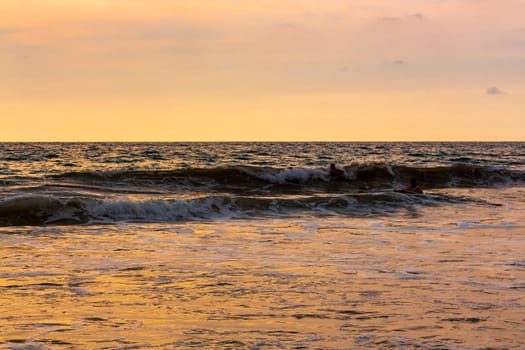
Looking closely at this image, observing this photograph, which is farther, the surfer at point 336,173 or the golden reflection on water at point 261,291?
the surfer at point 336,173

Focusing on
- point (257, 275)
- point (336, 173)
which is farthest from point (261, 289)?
point (336, 173)

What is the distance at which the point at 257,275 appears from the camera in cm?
988

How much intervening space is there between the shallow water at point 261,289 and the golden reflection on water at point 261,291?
0.06 ft

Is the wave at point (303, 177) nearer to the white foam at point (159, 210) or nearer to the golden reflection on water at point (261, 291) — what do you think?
the white foam at point (159, 210)

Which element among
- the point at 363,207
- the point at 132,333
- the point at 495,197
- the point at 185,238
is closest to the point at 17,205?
the point at 185,238

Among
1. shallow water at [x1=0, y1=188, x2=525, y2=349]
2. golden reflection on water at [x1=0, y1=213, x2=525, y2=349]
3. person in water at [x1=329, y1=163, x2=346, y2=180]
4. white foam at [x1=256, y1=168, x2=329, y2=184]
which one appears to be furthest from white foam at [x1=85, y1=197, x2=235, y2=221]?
person in water at [x1=329, y1=163, x2=346, y2=180]

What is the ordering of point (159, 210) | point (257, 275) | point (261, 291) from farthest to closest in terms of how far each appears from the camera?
1. point (159, 210)
2. point (257, 275)
3. point (261, 291)

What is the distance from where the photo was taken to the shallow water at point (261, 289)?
678 centimetres

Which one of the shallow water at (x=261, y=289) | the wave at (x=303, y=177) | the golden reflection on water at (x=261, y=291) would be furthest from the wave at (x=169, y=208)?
the wave at (x=303, y=177)

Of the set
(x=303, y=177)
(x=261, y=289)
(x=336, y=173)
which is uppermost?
(x=336, y=173)

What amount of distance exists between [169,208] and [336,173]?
16.4 metres

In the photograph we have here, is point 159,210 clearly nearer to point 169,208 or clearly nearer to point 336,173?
point 169,208

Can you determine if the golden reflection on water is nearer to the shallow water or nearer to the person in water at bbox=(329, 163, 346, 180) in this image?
the shallow water

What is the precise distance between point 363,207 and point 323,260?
1066cm
